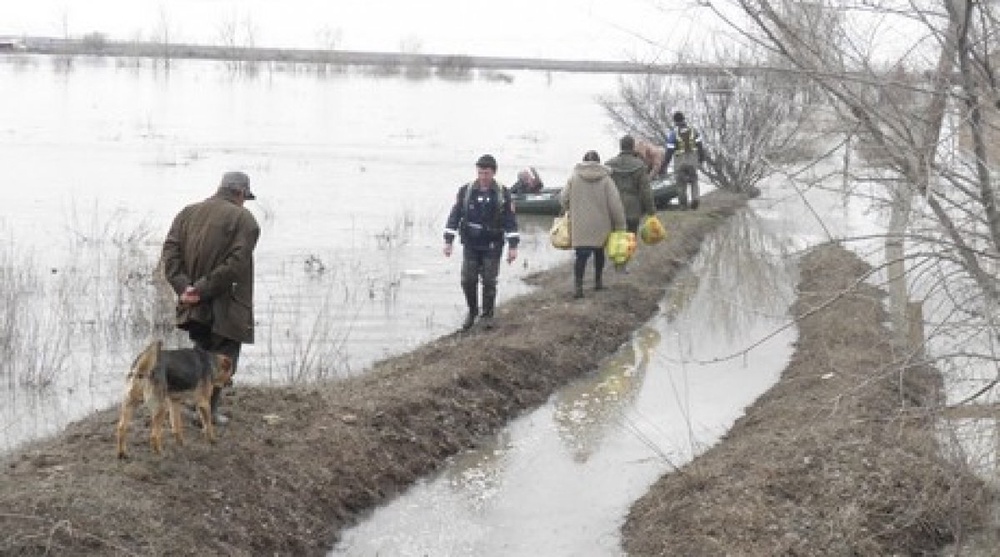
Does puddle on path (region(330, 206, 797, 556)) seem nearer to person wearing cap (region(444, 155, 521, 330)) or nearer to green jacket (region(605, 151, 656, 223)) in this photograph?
green jacket (region(605, 151, 656, 223))

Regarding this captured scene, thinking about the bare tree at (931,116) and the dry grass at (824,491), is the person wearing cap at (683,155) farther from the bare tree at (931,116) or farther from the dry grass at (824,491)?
the bare tree at (931,116)

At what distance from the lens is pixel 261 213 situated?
22.7 m

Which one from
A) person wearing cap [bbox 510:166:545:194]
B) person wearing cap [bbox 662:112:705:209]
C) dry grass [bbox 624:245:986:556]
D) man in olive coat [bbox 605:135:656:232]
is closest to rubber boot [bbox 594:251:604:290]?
man in olive coat [bbox 605:135:656:232]

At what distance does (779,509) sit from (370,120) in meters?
44.2

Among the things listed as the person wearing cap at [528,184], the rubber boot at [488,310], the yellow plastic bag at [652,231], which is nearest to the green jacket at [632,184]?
the yellow plastic bag at [652,231]

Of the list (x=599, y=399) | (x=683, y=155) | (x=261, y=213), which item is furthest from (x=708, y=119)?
(x=599, y=399)

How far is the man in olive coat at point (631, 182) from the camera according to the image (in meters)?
13.6

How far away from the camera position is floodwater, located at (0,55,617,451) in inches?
459

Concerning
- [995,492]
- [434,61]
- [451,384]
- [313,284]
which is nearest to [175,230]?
[451,384]

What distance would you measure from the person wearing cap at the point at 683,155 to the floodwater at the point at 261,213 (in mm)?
2966

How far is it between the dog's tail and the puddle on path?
158 cm

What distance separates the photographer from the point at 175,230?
6.96m

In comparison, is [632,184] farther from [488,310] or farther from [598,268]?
[488,310]

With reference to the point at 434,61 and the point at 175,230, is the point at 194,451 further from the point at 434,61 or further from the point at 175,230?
the point at 434,61
